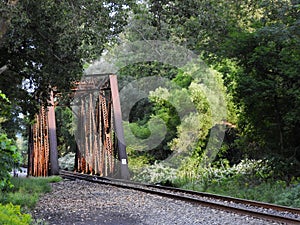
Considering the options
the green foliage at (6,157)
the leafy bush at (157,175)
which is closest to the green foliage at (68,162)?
the leafy bush at (157,175)

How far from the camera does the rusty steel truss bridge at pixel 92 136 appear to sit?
21.5m

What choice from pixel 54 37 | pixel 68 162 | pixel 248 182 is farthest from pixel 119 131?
pixel 68 162

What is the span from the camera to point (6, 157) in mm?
6750

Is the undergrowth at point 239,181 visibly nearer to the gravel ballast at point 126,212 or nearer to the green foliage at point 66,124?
the gravel ballast at point 126,212

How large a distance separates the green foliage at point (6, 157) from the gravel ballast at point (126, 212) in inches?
53.8

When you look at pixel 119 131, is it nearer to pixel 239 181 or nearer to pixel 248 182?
pixel 239 181

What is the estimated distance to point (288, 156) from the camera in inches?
599

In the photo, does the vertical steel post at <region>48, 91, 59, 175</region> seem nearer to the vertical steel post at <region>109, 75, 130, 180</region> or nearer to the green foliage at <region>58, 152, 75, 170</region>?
the vertical steel post at <region>109, 75, 130, 180</region>

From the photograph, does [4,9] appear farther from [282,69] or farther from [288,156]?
[288,156]

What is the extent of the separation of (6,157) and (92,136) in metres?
18.4

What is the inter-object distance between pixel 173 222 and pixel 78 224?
1525 mm

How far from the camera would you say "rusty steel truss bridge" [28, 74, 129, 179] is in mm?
21500

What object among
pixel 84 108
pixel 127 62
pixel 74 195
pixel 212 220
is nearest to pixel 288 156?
pixel 74 195

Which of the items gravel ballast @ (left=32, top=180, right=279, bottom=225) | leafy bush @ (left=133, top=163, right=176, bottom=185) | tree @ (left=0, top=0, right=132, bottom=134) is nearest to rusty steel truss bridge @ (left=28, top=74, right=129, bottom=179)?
leafy bush @ (left=133, top=163, right=176, bottom=185)
